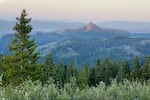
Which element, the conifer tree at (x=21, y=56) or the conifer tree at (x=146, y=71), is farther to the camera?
the conifer tree at (x=146, y=71)

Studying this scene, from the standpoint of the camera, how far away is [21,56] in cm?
5409

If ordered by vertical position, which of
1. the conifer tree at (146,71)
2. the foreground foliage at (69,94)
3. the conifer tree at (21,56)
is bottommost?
the conifer tree at (146,71)

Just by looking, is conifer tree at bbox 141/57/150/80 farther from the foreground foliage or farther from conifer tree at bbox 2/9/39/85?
the foreground foliage

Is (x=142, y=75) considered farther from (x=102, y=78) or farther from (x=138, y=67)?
(x=102, y=78)

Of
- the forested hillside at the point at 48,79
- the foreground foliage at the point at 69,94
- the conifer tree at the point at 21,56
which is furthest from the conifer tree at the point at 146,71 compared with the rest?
the foreground foliage at the point at 69,94

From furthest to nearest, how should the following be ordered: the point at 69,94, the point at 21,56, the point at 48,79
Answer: the point at 21,56, the point at 48,79, the point at 69,94

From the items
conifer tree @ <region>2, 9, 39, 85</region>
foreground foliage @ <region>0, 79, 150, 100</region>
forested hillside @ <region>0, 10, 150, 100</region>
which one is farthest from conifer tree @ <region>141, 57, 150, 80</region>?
foreground foliage @ <region>0, 79, 150, 100</region>

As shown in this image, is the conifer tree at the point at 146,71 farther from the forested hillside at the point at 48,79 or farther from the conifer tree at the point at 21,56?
the conifer tree at the point at 21,56

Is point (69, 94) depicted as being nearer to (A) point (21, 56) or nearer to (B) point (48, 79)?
(B) point (48, 79)

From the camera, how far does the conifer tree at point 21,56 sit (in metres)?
52.6

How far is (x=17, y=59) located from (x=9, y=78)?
3.65m

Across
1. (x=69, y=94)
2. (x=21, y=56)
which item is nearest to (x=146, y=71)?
(x=21, y=56)

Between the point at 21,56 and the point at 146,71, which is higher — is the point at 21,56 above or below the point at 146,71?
above

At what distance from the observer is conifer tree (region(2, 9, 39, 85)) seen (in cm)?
5259
